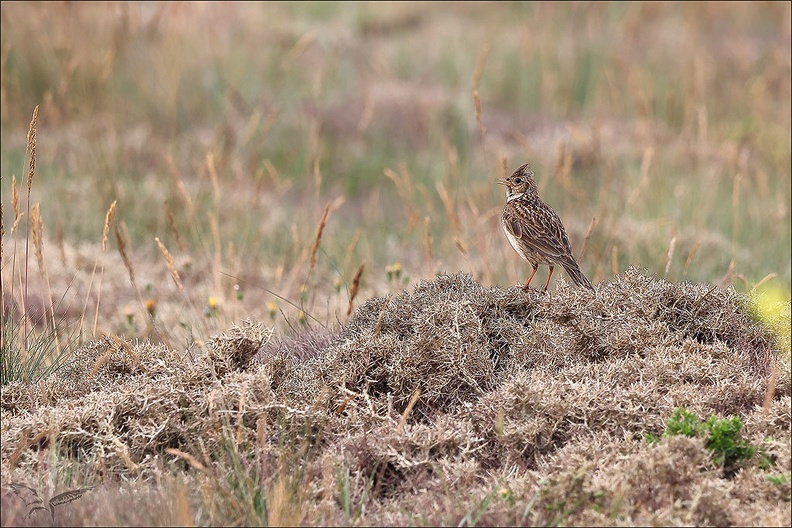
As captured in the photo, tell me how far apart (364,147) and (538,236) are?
25.1 ft

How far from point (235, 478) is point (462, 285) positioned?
1.50 metres

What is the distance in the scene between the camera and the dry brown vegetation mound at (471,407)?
2846 millimetres

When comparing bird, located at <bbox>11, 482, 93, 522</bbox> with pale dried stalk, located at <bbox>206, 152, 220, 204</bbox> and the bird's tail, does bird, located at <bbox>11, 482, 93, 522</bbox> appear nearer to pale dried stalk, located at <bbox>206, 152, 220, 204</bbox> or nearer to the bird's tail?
the bird's tail

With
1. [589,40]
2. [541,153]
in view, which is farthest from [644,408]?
[589,40]

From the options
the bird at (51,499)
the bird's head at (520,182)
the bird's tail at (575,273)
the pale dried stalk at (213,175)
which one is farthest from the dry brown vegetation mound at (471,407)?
the pale dried stalk at (213,175)

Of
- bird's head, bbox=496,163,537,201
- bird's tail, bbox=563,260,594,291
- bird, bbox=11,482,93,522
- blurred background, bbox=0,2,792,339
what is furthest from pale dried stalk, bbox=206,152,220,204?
bird, bbox=11,482,93,522

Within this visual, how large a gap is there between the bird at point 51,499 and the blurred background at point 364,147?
1.34m

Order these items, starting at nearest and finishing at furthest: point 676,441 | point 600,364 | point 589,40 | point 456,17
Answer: point 676,441 → point 600,364 → point 589,40 → point 456,17

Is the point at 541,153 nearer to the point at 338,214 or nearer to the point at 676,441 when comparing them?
the point at 338,214

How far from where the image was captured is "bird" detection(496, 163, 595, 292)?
14.6 feet

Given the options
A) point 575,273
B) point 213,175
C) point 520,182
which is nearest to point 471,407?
point 575,273

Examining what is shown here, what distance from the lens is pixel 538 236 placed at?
14.6ft

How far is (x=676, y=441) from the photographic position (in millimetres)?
2869

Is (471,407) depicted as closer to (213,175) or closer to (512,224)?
(512,224)
